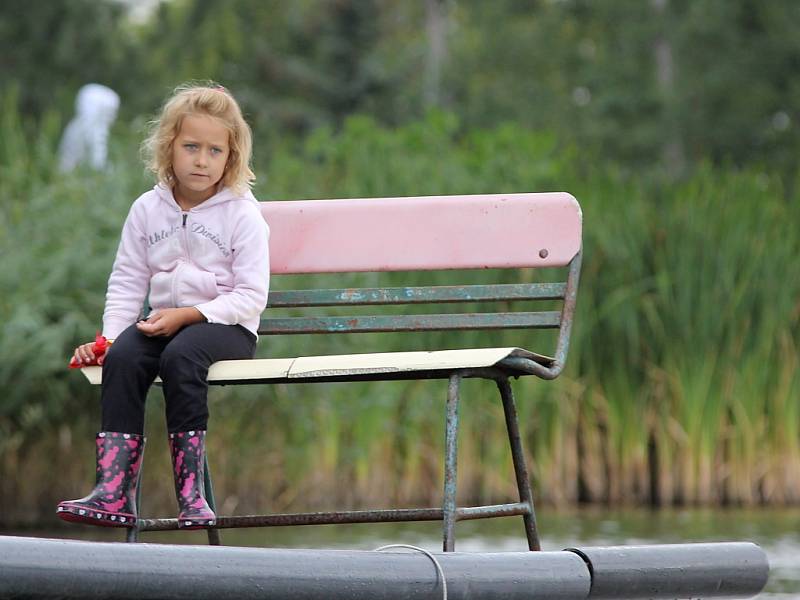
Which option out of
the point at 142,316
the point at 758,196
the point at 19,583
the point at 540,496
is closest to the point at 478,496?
the point at 540,496

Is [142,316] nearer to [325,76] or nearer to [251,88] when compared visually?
[325,76]

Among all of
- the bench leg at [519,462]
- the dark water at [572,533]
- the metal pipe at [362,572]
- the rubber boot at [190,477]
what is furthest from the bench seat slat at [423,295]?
the dark water at [572,533]

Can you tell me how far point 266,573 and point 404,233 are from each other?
1.48 meters

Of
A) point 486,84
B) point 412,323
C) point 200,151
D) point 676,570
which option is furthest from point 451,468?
point 486,84

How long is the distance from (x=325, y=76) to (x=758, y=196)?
65.6 feet

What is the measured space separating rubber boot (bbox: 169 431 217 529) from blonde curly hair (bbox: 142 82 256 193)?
66 centimetres

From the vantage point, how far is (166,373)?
3705 millimetres

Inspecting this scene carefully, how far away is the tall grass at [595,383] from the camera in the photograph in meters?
8.47

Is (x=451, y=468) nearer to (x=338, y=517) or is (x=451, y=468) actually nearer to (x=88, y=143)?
(x=338, y=517)

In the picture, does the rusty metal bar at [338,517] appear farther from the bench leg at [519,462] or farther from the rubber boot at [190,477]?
the rubber boot at [190,477]

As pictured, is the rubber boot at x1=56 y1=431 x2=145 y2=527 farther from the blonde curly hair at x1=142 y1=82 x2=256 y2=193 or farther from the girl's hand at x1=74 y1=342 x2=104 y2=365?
the blonde curly hair at x1=142 y1=82 x2=256 y2=193

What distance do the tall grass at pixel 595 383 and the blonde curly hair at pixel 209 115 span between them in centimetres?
414

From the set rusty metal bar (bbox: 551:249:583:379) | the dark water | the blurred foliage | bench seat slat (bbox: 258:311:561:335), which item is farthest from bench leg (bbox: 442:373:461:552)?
the blurred foliage

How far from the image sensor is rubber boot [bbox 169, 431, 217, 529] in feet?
11.8
